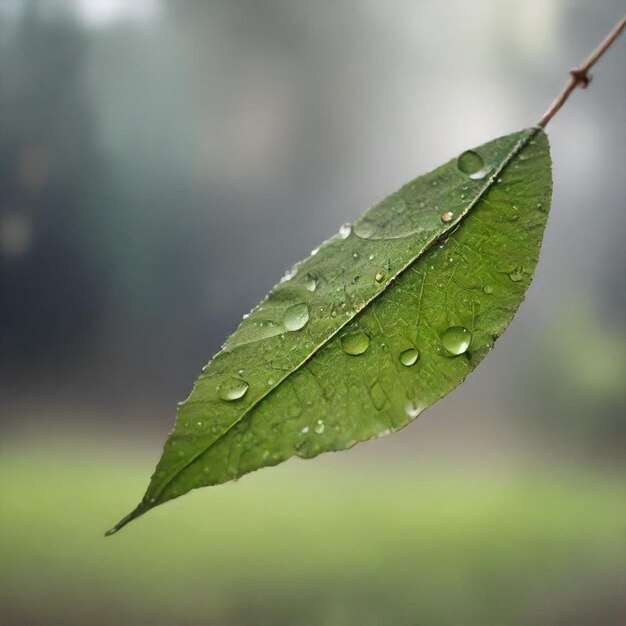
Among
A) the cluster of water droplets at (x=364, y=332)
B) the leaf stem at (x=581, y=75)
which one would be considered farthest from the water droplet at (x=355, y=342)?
the leaf stem at (x=581, y=75)

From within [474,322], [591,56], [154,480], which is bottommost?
[154,480]

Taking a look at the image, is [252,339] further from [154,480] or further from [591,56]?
[591,56]

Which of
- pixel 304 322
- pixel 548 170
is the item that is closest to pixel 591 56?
pixel 548 170

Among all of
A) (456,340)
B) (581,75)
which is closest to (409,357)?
(456,340)

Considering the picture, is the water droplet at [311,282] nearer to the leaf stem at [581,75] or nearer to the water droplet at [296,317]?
the water droplet at [296,317]

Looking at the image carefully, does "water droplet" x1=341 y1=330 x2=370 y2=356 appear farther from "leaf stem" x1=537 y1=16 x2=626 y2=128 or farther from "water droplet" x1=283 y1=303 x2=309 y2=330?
"leaf stem" x1=537 y1=16 x2=626 y2=128

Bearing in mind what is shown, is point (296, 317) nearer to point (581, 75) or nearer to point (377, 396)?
point (377, 396)

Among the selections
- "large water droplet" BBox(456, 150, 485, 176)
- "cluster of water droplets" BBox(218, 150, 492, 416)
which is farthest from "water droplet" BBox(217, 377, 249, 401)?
"large water droplet" BBox(456, 150, 485, 176)

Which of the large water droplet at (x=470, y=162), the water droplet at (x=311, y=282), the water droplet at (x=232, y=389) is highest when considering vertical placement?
the large water droplet at (x=470, y=162)
